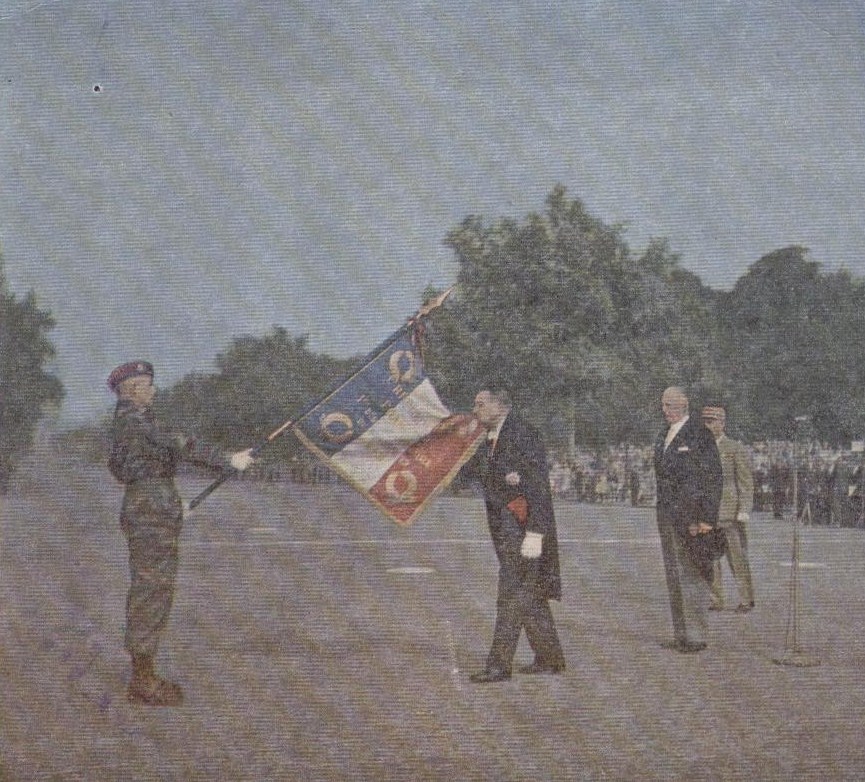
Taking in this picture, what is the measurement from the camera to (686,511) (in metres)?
5.25

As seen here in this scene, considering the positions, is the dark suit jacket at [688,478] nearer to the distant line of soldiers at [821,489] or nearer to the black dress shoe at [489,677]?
the distant line of soldiers at [821,489]

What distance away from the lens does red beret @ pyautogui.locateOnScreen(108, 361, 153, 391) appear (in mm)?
4270

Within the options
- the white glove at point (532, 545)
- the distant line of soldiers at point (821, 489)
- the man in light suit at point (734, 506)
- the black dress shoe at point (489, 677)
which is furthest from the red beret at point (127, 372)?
the distant line of soldiers at point (821, 489)

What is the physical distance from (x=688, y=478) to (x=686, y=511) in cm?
18

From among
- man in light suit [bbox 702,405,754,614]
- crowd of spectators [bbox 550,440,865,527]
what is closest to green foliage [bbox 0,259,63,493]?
crowd of spectators [bbox 550,440,865,527]

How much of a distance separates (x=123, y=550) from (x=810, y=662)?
10.1 feet

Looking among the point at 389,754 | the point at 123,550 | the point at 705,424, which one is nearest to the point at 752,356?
the point at 705,424

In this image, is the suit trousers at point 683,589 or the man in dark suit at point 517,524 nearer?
the man in dark suit at point 517,524

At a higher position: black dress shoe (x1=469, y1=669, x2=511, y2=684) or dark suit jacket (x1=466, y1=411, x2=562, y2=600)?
dark suit jacket (x1=466, y1=411, x2=562, y2=600)

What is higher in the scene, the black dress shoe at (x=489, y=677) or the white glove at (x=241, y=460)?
the white glove at (x=241, y=460)

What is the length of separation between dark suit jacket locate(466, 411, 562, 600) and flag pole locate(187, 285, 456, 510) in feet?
1.89

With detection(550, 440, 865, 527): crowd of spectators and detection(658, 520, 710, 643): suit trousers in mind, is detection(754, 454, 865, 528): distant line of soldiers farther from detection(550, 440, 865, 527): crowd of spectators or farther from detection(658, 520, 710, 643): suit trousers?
detection(658, 520, 710, 643): suit trousers

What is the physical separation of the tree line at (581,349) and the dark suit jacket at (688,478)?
15cm

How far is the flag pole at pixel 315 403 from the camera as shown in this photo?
166 inches
